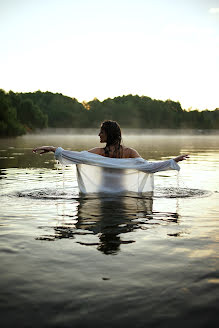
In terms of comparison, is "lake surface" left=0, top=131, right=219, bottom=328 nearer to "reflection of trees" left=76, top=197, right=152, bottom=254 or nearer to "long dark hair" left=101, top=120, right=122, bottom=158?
"reflection of trees" left=76, top=197, right=152, bottom=254

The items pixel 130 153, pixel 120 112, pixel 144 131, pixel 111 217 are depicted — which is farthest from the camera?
pixel 120 112

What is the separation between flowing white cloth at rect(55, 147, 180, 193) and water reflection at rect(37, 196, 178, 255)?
1.57 ft

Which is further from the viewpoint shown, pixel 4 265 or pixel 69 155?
pixel 69 155

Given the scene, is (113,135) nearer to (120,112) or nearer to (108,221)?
(108,221)

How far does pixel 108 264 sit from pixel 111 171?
496 cm

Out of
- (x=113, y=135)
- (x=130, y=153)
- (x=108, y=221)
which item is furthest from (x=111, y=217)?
(x=130, y=153)

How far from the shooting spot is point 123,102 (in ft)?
628

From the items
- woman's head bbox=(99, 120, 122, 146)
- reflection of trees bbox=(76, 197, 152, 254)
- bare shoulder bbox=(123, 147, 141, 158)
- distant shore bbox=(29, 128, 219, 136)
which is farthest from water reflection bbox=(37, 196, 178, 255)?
distant shore bbox=(29, 128, 219, 136)

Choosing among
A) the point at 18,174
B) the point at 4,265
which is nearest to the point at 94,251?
the point at 4,265

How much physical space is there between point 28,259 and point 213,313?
213 centimetres

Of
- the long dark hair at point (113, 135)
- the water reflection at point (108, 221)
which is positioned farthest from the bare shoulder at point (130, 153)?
the water reflection at point (108, 221)

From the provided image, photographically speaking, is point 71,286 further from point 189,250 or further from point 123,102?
point 123,102

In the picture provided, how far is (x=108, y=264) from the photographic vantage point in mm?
4586

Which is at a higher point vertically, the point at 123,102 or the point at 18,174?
the point at 123,102
